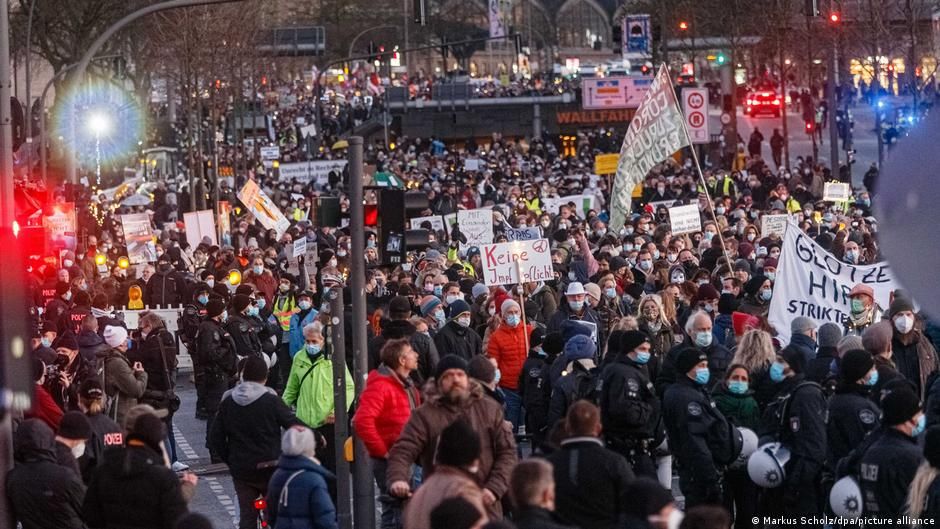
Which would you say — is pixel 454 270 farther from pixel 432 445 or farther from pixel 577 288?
pixel 432 445

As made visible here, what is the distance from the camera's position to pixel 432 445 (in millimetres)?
9570

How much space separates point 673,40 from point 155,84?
3454 cm

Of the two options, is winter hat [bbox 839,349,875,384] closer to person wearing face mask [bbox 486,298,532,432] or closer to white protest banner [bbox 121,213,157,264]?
person wearing face mask [bbox 486,298,532,432]

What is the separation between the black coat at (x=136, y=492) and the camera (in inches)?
345

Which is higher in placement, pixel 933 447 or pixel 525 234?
pixel 933 447

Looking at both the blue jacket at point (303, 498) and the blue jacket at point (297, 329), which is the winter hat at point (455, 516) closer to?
the blue jacket at point (303, 498)

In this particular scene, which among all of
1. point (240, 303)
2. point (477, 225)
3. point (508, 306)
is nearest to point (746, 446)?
point (508, 306)

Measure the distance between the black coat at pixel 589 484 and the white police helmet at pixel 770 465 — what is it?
95.2 inches

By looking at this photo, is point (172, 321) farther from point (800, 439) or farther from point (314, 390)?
point (800, 439)

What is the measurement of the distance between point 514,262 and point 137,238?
13.4 metres

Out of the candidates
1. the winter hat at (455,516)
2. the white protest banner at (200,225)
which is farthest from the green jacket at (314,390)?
the white protest banner at (200,225)

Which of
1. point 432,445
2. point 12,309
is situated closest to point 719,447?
point 432,445

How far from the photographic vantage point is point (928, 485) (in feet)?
27.0

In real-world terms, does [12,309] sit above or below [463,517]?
above
